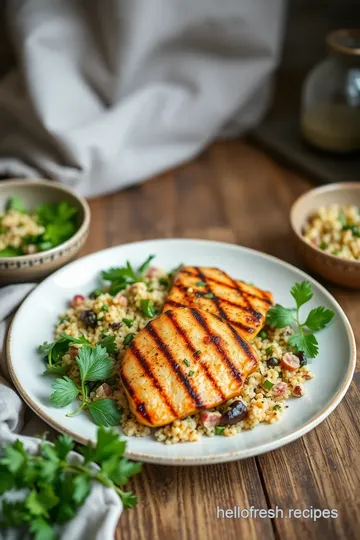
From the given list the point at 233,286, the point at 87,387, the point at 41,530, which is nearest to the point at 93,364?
the point at 87,387

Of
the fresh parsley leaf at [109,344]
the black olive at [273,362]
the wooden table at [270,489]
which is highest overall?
the fresh parsley leaf at [109,344]

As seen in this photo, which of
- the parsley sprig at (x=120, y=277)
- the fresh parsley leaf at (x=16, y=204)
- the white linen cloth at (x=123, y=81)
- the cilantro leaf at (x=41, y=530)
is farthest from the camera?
the white linen cloth at (x=123, y=81)

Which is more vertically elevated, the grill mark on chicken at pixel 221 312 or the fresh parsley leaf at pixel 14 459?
the fresh parsley leaf at pixel 14 459

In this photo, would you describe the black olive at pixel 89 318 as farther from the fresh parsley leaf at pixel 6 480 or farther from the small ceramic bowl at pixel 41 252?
the fresh parsley leaf at pixel 6 480

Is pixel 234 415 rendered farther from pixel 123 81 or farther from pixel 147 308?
pixel 123 81

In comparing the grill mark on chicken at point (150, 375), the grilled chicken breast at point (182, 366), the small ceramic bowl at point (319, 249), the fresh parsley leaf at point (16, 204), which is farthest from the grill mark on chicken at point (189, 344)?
the fresh parsley leaf at point (16, 204)

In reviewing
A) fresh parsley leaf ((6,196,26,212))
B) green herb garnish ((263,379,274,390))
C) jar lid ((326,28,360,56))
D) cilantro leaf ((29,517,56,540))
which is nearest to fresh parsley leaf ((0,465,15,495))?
cilantro leaf ((29,517,56,540))

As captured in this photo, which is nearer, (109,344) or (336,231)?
(109,344)
